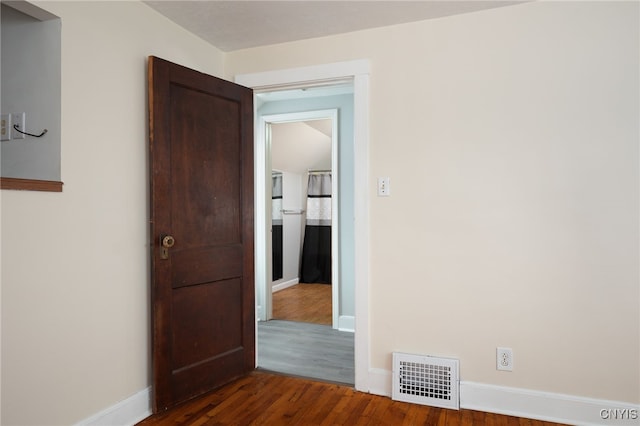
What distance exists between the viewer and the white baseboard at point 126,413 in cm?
199

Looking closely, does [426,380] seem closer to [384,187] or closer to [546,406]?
[546,406]

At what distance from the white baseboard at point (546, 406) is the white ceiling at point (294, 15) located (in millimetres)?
2104

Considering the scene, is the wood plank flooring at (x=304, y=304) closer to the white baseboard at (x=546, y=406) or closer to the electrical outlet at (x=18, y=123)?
the white baseboard at (x=546, y=406)

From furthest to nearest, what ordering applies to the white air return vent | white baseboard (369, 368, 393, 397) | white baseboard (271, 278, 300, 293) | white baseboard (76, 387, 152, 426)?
white baseboard (271, 278, 300, 293) < white baseboard (369, 368, 393, 397) < the white air return vent < white baseboard (76, 387, 152, 426)

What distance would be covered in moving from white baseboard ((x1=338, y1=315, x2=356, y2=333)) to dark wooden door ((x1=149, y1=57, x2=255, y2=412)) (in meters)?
1.18

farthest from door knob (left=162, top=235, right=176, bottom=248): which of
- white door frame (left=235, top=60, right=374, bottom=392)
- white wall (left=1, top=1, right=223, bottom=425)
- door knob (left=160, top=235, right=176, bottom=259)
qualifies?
white door frame (left=235, top=60, right=374, bottom=392)

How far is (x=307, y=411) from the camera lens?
2.29 metres

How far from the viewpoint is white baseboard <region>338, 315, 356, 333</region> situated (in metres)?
3.82

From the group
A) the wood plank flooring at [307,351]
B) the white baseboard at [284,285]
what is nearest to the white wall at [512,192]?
→ the wood plank flooring at [307,351]

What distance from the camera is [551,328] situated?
2209 mm

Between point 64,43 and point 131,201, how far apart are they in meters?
0.79

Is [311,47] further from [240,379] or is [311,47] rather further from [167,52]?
[240,379]

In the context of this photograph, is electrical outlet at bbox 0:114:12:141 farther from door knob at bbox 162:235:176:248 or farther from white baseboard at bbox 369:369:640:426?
white baseboard at bbox 369:369:640:426

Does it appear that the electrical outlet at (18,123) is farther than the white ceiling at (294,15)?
No
